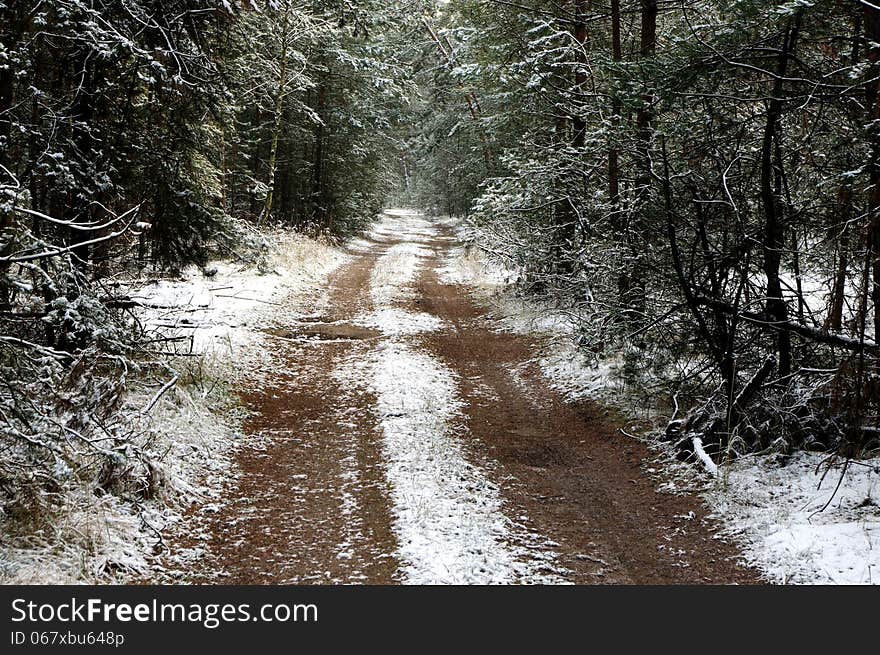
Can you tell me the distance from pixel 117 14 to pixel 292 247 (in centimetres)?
1478

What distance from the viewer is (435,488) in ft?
21.2

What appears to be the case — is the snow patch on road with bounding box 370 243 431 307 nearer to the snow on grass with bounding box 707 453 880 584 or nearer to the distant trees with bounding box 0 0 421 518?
the distant trees with bounding box 0 0 421 518

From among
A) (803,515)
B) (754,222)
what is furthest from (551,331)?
(803,515)

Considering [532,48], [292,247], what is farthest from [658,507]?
[292,247]

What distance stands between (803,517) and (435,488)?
337 cm

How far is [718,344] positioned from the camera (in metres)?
7.17

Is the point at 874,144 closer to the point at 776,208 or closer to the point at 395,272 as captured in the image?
the point at 776,208

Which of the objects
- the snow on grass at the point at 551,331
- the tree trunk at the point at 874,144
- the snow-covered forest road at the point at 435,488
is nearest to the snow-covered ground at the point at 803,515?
the snow-covered forest road at the point at 435,488

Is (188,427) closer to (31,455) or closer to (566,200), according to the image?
(31,455)

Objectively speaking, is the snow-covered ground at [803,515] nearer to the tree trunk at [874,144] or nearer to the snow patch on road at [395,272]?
the tree trunk at [874,144]

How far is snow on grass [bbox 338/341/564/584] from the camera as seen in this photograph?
5.01 metres

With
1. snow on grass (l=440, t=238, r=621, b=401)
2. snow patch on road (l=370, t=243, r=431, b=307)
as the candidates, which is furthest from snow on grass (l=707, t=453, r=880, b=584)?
snow patch on road (l=370, t=243, r=431, b=307)

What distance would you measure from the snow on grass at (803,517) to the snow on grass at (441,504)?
181cm

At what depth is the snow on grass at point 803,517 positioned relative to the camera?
15.9ft
